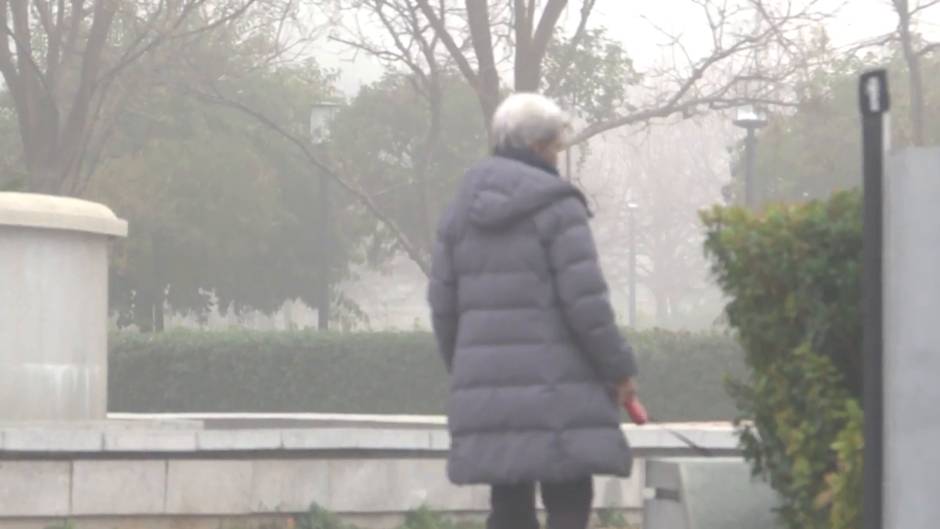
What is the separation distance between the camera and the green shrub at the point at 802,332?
15.5 ft

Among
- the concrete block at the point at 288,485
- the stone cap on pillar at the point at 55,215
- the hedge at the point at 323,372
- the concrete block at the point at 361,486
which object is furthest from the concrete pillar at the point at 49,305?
the hedge at the point at 323,372

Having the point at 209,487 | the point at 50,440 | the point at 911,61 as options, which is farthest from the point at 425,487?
the point at 911,61

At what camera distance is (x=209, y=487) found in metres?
8.51

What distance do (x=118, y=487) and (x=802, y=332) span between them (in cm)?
428

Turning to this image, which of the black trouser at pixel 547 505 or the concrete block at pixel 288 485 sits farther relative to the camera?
the concrete block at pixel 288 485

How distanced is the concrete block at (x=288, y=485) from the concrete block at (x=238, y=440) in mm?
79

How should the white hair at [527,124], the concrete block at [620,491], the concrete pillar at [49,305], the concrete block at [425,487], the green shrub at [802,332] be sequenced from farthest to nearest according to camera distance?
the concrete block at [620,491]
the concrete pillar at [49,305]
the concrete block at [425,487]
the white hair at [527,124]
the green shrub at [802,332]

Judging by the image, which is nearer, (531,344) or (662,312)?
(531,344)

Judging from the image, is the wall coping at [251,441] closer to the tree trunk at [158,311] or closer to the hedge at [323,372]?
the hedge at [323,372]

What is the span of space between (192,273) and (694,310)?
236 ft

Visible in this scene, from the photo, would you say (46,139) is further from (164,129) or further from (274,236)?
(274,236)

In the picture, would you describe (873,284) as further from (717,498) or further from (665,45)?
(665,45)

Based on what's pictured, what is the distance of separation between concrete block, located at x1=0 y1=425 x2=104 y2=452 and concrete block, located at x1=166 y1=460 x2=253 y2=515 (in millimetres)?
396

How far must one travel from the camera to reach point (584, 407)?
536cm
